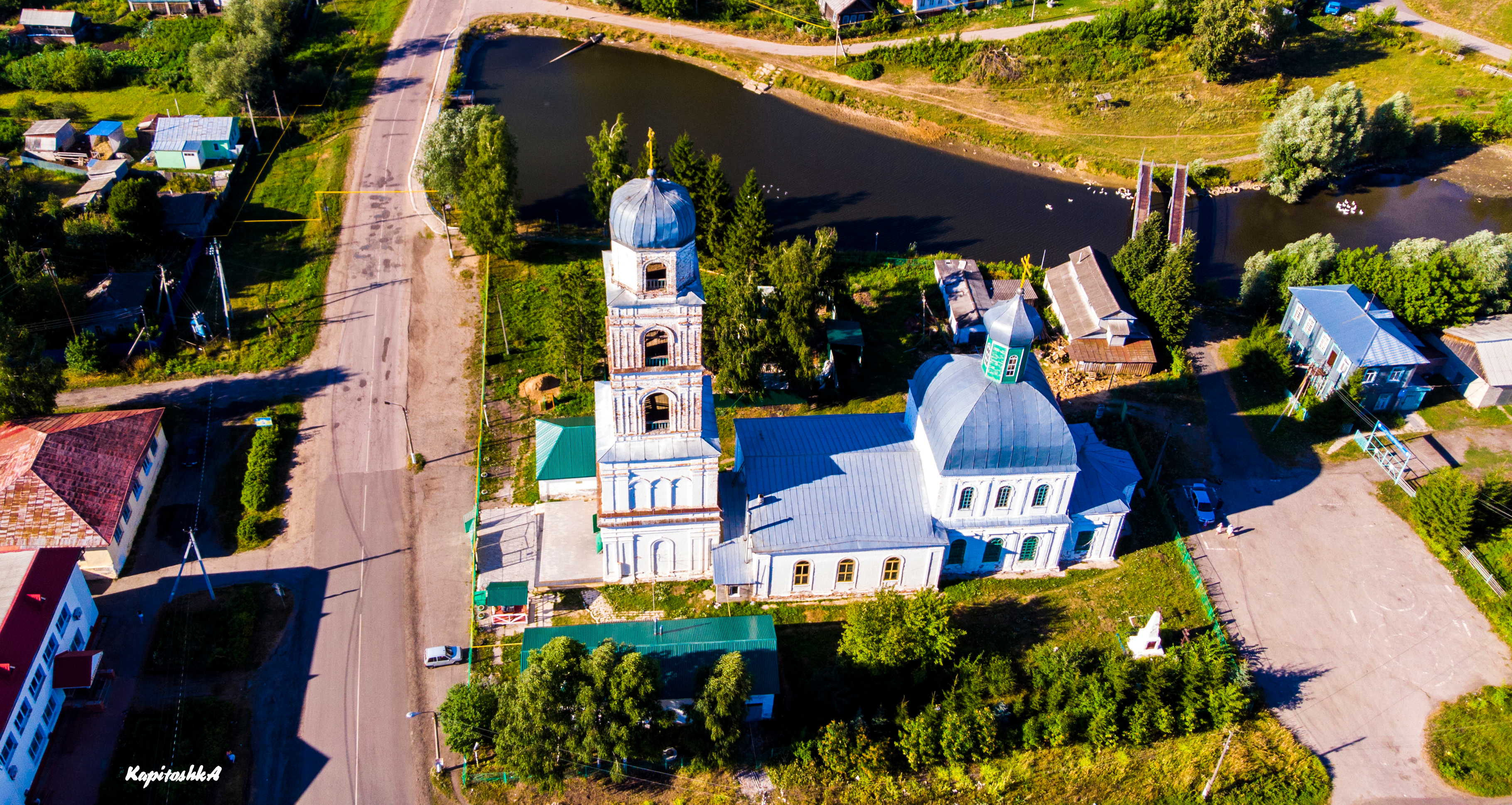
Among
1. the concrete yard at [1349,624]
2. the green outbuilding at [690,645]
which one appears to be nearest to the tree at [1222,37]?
the concrete yard at [1349,624]

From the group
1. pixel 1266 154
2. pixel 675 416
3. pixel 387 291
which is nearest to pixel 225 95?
pixel 387 291

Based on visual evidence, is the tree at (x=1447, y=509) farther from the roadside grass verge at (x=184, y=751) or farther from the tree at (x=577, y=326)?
the roadside grass verge at (x=184, y=751)

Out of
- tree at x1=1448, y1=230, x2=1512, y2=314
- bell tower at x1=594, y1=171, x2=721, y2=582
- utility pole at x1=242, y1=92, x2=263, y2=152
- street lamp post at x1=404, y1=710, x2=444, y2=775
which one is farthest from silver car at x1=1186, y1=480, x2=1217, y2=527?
utility pole at x1=242, y1=92, x2=263, y2=152

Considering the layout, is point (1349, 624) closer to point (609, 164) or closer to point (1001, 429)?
point (1001, 429)

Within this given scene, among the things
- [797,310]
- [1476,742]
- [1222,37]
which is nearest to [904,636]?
[797,310]

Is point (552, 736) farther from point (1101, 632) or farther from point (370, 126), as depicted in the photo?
point (370, 126)

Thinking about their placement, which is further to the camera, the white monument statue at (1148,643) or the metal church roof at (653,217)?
the white monument statue at (1148,643)
